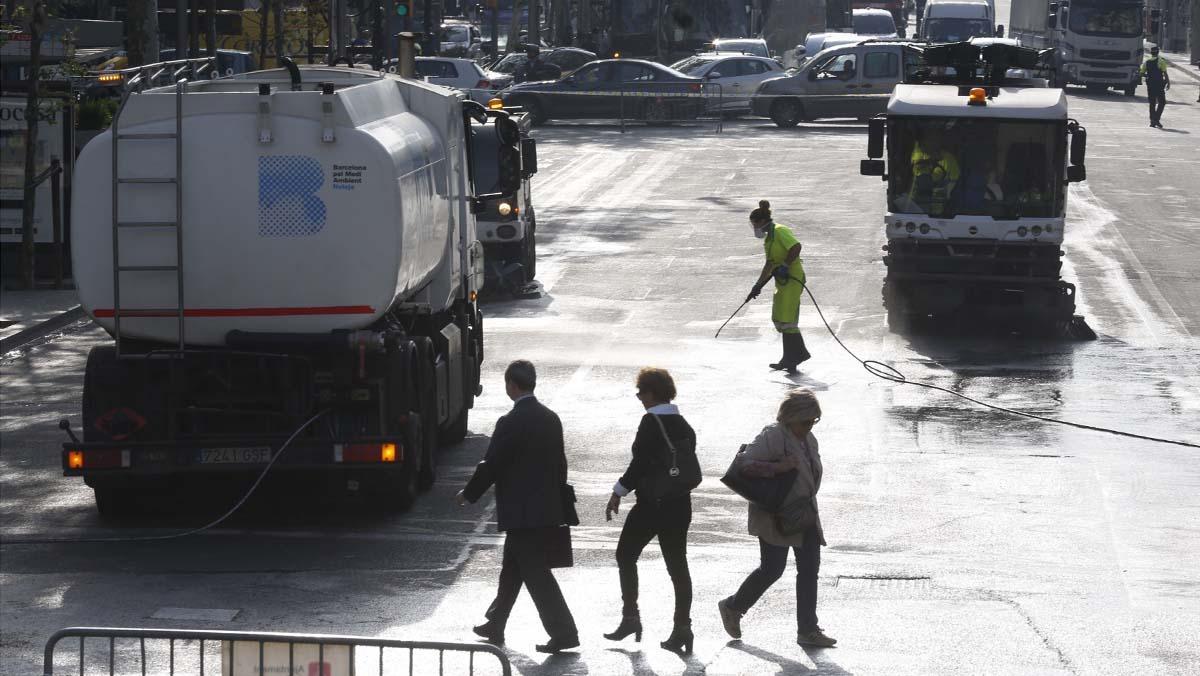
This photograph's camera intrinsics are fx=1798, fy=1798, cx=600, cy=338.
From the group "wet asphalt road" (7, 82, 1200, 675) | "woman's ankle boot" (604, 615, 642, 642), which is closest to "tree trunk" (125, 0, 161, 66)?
"wet asphalt road" (7, 82, 1200, 675)

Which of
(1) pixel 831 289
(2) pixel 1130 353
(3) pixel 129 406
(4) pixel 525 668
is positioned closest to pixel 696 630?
(4) pixel 525 668

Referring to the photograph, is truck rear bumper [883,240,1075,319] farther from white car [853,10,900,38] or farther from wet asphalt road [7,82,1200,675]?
white car [853,10,900,38]

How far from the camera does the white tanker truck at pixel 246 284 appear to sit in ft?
36.6

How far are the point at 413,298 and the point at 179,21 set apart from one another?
773 inches

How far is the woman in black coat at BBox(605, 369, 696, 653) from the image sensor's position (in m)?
9.09

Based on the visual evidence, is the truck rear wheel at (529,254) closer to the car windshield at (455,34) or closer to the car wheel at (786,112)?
the car wheel at (786,112)

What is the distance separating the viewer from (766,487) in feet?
29.8

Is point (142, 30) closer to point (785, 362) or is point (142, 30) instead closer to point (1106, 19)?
point (785, 362)

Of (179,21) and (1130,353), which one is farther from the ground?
(179,21)

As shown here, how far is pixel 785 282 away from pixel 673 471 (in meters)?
8.92

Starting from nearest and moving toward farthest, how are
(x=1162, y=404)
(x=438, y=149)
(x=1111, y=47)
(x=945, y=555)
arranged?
1. (x=945, y=555)
2. (x=438, y=149)
3. (x=1162, y=404)
4. (x=1111, y=47)

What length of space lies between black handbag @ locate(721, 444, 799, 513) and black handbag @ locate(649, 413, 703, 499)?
18cm

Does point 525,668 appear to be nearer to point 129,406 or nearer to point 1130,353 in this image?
point 129,406

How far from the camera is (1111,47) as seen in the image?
54.7 metres
